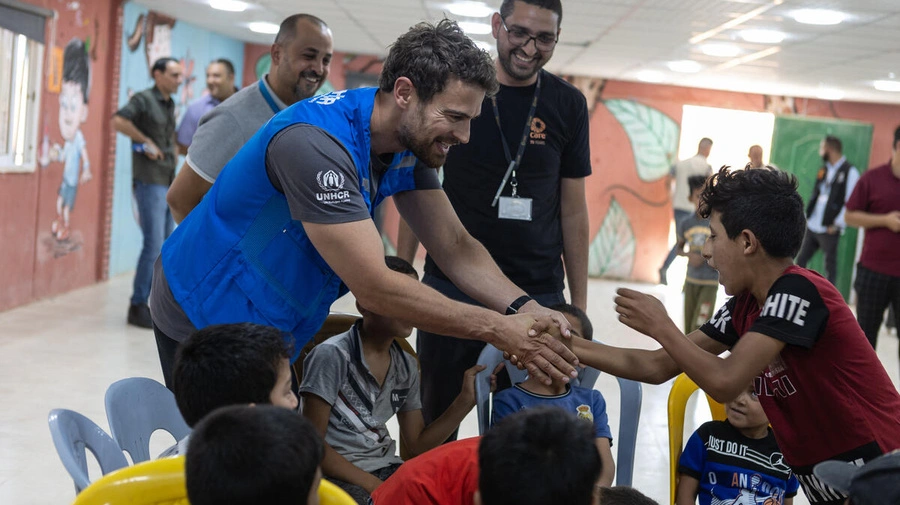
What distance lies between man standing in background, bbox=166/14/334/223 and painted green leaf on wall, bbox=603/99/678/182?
374 inches

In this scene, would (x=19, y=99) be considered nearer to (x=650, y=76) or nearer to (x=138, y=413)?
(x=138, y=413)

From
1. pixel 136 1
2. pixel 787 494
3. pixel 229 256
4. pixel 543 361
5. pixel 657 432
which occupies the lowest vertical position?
pixel 657 432

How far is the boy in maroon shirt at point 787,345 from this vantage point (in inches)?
76.9

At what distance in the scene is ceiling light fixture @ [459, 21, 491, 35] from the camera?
8304 mm

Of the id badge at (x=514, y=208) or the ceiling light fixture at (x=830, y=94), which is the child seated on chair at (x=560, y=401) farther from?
the ceiling light fixture at (x=830, y=94)

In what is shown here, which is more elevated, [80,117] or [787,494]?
[80,117]

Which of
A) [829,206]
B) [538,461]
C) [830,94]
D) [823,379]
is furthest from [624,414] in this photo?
[830,94]

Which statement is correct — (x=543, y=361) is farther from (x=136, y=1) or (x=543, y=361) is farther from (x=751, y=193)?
(x=136, y=1)

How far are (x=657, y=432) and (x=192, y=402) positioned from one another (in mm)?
3477

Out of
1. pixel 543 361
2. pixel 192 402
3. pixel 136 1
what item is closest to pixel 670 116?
pixel 136 1

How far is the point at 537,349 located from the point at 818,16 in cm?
512

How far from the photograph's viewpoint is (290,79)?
3230 mm

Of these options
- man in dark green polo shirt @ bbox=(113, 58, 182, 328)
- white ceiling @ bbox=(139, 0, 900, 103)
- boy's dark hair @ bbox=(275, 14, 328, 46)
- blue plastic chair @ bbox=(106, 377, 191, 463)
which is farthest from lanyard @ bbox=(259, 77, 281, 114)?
white ceiling @ bbox=(139, 0, 900, 103)

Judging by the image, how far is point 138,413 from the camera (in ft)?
6.90
